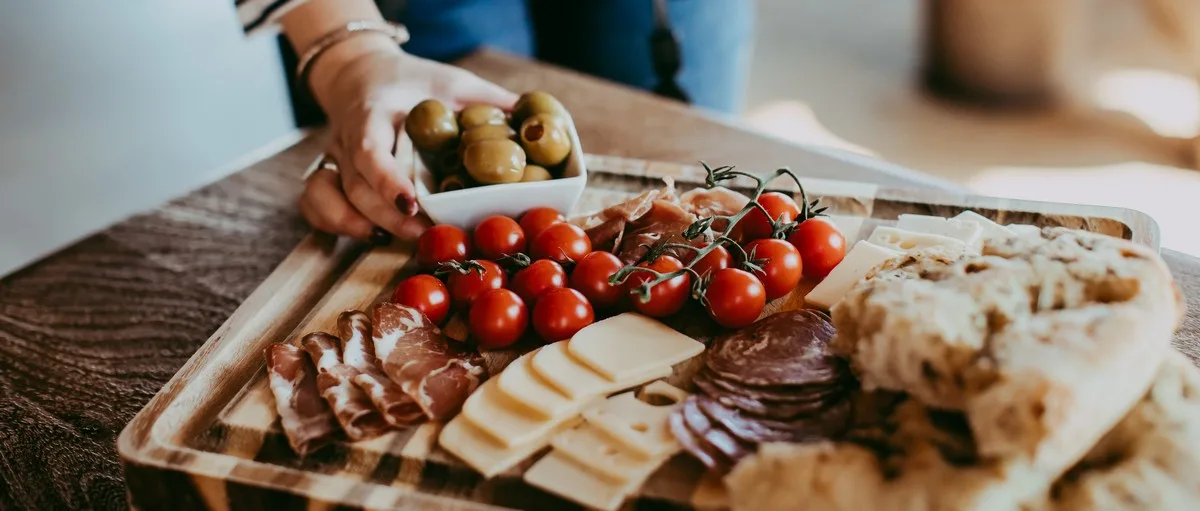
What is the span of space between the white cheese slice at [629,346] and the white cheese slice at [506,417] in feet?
0.19

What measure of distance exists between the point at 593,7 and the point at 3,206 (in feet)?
6.35

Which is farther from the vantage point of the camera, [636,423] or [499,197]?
[499,197]

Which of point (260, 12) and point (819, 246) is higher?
point (260, 12)

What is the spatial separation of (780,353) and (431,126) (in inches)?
27.9

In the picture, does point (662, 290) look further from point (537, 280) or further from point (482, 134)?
point (482, 134)

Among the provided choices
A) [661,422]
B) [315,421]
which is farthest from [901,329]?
[315,421]

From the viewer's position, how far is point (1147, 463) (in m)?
0.88

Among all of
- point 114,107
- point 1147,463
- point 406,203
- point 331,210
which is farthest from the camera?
point 114,107

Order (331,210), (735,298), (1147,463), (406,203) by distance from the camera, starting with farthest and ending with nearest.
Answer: (331,210) → (406,203) → (735,298) → (1147,463)

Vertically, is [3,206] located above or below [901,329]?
below

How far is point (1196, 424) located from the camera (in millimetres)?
903

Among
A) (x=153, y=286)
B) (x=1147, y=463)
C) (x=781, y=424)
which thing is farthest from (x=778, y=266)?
(x=153, y=286)

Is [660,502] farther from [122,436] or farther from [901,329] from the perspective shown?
[122,436]

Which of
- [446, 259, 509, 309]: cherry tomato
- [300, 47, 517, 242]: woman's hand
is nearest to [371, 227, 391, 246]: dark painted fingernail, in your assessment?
[300, 47, 517, 242]: woman's hand
